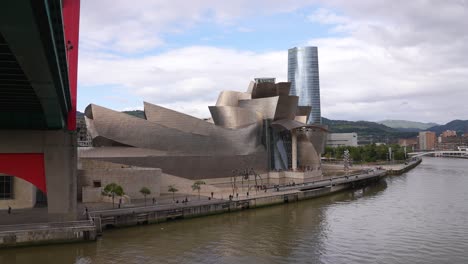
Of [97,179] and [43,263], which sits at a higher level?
[97,179]

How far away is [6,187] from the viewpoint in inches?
1310

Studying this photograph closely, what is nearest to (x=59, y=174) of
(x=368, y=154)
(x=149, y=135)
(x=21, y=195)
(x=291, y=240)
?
(x=21, y=195)

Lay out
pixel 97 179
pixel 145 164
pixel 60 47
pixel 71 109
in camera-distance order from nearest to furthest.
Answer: pixel 60 47, pixel 71 109, pixel 97 179, pixel 145 164

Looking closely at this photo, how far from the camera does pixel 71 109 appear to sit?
2450 cm

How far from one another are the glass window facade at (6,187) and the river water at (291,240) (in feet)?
33.9

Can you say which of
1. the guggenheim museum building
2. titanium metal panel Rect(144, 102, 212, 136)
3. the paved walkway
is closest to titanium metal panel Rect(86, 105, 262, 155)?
the guggenheim museum building

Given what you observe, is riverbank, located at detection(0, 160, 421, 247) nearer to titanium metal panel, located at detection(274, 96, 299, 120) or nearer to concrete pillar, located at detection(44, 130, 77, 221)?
concrete pillar, located at detection(44, 130, 77, 221)

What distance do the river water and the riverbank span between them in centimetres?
65

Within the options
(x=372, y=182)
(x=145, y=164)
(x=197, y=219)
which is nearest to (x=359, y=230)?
(x=197, y=219)

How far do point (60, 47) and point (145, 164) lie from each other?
3675 cm

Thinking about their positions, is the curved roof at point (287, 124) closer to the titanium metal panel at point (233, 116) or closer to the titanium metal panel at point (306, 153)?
the titanium metal panel at point (233, 116)

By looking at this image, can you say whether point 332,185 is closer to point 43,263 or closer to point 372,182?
point 372,182

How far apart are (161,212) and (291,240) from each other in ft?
34.6

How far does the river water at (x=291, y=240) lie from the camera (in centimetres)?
2222
